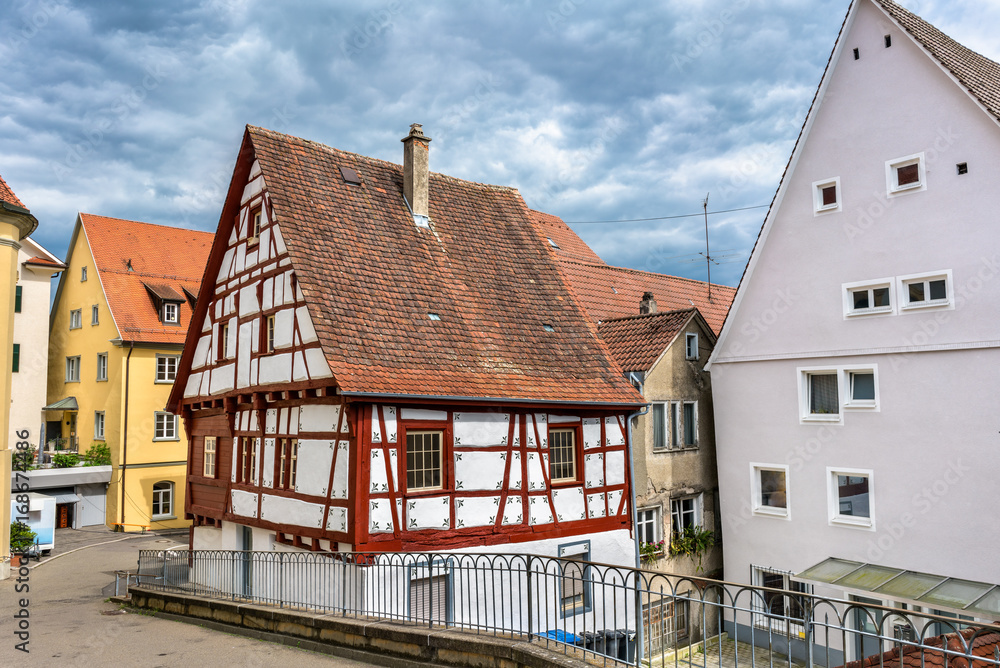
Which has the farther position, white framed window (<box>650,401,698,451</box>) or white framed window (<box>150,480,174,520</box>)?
white framed window (<box>150,480,174,520</box>)

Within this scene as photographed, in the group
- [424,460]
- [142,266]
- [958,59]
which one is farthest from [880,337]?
[142,266]

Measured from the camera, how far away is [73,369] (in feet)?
111

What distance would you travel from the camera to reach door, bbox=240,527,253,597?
16.7m

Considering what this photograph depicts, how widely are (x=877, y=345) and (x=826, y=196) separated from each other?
3850 mm

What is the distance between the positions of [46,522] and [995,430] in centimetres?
2708

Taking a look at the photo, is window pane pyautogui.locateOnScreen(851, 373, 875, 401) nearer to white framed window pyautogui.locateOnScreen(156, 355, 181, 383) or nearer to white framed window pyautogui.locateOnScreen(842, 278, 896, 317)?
white framed window pyautogui.locateOnScreen(842, 278, 896, 317)

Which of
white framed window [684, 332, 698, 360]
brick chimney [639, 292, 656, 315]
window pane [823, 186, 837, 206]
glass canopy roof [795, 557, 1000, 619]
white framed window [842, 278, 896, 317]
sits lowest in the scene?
glass canopy roof [795, 557, 1000, 619]

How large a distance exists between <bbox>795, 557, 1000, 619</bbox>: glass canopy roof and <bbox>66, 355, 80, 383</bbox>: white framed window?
99.0 ft

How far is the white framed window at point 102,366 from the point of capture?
103ft

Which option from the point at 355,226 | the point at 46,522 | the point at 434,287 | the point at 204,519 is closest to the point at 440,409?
the point at 434,287

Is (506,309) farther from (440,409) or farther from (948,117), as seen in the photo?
(948,117)

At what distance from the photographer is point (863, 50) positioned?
707 inches

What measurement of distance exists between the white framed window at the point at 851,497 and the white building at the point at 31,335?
29.5 m

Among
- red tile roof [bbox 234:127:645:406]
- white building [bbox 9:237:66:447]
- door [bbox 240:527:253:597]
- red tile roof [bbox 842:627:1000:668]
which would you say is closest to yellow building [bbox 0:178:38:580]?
red tile roof [bbox 234:127:645:406]
